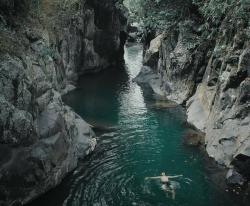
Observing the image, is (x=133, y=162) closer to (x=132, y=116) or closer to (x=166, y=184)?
(x=166, y=184)

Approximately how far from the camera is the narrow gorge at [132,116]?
1838cm

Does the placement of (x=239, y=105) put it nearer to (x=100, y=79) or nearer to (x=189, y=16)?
(x=189, y=16)

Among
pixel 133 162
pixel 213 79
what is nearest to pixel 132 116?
pixel 213 79

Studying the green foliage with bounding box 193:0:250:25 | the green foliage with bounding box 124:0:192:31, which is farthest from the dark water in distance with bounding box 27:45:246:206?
the green foliage with bounding box 193:0:250:25

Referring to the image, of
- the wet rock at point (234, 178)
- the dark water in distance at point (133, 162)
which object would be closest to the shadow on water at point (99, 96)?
the dark water in distance at point (133, 162)

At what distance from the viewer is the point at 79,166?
22078 mm

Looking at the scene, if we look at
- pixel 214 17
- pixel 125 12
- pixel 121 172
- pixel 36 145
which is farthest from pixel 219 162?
pixel 125 12

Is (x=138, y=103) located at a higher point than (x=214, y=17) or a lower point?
lower

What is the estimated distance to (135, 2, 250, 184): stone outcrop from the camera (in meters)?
23.0

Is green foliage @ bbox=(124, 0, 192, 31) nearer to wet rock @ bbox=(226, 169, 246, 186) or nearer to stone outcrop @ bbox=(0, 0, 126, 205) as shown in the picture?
stone outcrop @ bbox=(0, 0, 126, 205)

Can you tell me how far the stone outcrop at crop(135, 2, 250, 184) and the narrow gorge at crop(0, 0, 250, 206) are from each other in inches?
3.4

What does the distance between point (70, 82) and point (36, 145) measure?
76.6ft

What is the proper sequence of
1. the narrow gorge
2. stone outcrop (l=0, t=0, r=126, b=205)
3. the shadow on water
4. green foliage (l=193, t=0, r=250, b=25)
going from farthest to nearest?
1. the shadow on water
2. green foliage (l=193, t=0, r=250, b=25)
3. the narrow gorge
4. stone outcrop (l=0, t=0, r=126, b=205)

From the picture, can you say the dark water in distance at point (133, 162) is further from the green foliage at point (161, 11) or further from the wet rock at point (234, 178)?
the green foliage at point (161, 11)
